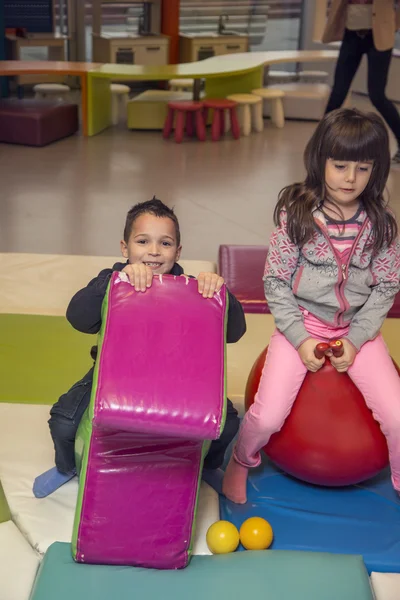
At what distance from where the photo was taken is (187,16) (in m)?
9.88

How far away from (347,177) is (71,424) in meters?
0.99

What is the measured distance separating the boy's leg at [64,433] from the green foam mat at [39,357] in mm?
437

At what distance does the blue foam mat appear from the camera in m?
2.07

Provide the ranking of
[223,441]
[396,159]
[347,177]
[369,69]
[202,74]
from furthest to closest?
[202,74]
[396,159]
[369,69]
[223,441]
[347,177]

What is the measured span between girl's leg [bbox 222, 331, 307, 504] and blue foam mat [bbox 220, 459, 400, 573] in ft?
0.24

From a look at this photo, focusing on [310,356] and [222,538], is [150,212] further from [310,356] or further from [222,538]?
[222,538]

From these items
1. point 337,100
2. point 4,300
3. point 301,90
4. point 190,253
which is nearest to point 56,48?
point 301,90

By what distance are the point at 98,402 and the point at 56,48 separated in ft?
27.1

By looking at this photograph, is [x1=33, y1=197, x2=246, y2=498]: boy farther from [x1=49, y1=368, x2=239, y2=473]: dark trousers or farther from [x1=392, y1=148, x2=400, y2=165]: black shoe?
[x1=392, y1=148, x2=400, y2=165]: black shoe

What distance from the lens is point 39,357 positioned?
9.59 ft

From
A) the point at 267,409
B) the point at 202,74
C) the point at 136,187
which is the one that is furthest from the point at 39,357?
the point at 202,74

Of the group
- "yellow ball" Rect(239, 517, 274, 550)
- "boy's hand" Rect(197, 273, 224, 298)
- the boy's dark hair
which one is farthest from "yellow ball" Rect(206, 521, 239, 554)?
the boy's dark hair

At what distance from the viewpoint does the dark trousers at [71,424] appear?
213 centimetres

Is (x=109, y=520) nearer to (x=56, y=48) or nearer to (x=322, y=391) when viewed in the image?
(x=322, y=391)
